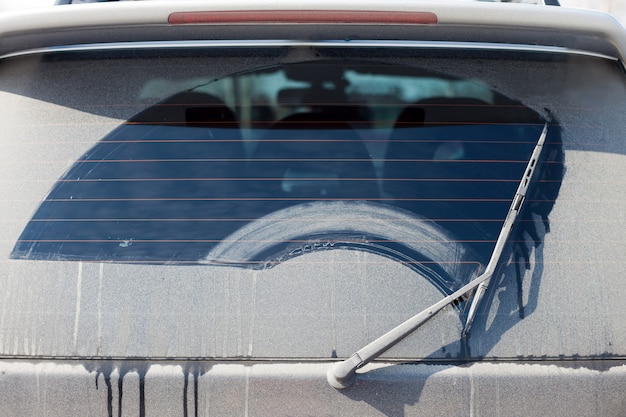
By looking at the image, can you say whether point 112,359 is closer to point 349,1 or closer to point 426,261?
point 426,261

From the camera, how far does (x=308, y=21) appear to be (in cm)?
181

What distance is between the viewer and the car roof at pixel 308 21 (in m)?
1.79

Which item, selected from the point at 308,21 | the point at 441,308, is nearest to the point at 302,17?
the point at 308,21

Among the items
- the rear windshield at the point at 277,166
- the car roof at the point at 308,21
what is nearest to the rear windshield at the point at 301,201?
the rear windshield at the point at 277,166

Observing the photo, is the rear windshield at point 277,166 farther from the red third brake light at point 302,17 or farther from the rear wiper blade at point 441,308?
the red third brake light at point 302,17

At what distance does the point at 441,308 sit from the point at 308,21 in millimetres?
764

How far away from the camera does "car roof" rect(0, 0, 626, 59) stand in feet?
5.88

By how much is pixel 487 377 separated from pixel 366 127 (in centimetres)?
72

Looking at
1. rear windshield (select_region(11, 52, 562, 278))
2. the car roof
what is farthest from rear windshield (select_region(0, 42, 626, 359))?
the car roof

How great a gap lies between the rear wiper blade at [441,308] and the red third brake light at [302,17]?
19.0 inches

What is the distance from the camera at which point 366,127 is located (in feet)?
6.57

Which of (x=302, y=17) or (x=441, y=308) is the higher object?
(x=302, y=17)

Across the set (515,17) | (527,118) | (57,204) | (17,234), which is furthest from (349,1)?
(17,234)

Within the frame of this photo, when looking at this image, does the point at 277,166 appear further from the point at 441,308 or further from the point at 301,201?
the point at 441,308
